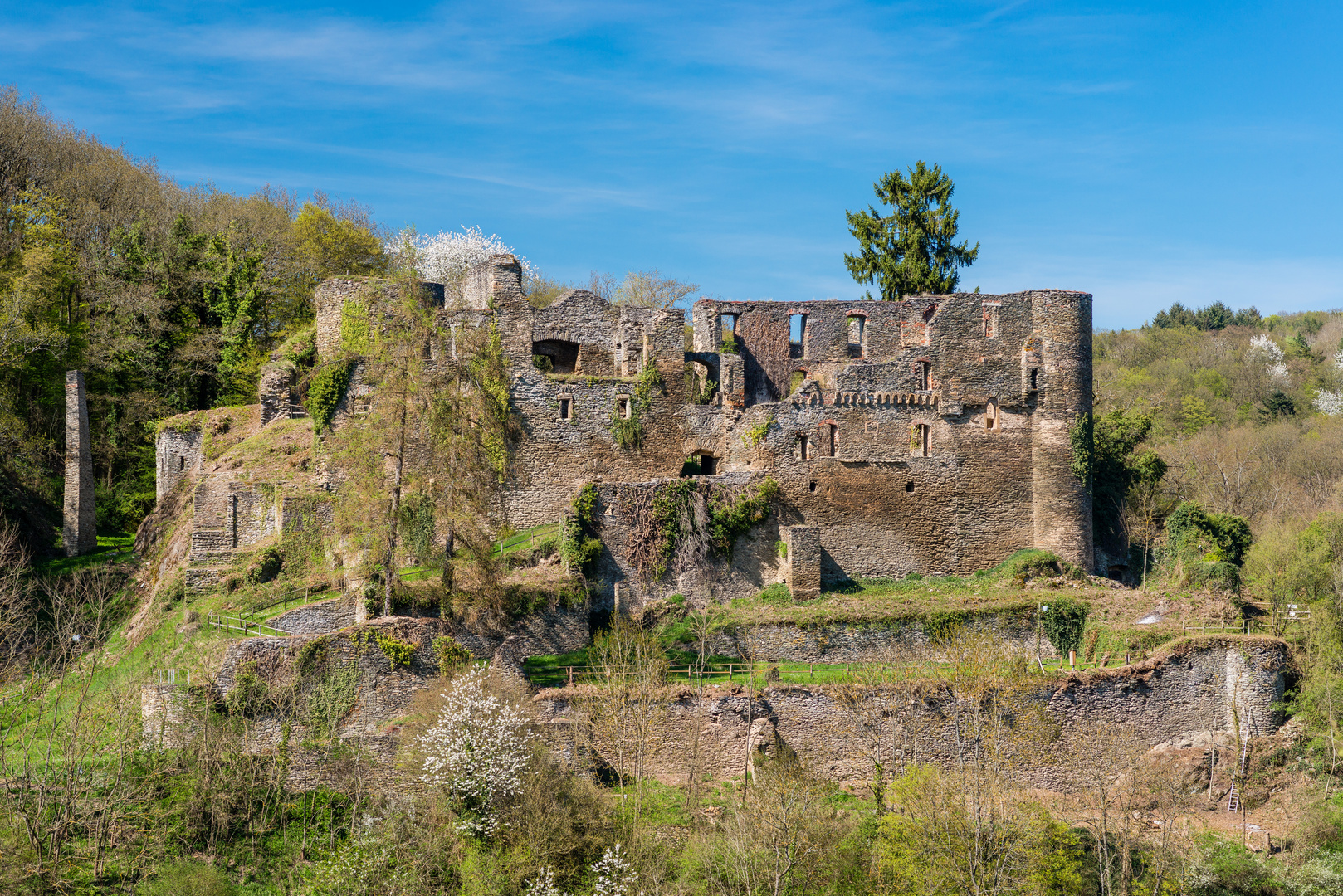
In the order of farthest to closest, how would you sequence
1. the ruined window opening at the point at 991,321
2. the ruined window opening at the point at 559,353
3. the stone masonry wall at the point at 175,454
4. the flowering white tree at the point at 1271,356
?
the flowering white tree at the point at 1271,356
the ruined window opening at the point at 559,353
the stone masonry wall at the point at 175,454
the ruined window opening at the point at 991,321

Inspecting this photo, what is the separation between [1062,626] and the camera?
108ft

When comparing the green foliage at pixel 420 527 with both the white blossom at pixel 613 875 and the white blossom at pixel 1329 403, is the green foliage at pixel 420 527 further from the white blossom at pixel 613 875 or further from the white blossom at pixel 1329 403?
the white blossom at pixel 1329 403

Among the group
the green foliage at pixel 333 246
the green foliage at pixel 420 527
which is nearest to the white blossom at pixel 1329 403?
the green foliage at pixel 333 246

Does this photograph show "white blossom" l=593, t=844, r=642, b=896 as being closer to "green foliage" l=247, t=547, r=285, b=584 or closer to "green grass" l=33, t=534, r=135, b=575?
"green foliage" l=247, t=547, r=285, b=584

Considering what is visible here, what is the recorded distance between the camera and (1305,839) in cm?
2897

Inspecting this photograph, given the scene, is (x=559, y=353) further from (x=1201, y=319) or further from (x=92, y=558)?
(x=1201, y=319)

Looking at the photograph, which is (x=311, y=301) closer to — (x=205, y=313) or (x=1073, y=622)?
(x=205, y=313)

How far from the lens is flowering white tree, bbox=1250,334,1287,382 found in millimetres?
73000

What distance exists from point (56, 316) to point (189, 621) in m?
17.4

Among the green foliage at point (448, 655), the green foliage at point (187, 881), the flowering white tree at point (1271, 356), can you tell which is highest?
the flowering white tree at point (1271, 356)

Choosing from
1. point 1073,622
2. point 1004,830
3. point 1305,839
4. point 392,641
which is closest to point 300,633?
point 392,641

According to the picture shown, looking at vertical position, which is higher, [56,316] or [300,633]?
[56,316]

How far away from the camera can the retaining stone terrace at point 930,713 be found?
28.8 m

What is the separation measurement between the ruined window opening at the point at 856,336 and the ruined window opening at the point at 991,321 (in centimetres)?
452
